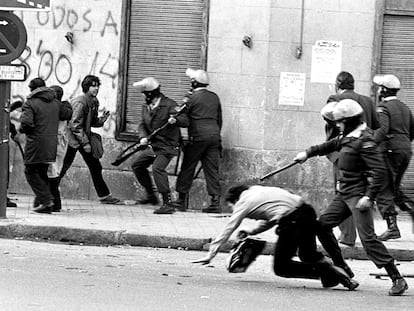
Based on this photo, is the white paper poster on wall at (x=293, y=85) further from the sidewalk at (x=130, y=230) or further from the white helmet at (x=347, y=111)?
the white helmet at (x=347, y=111)

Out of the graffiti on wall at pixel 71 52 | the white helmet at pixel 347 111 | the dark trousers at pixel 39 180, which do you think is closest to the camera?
the white helmet at pixel 347 111

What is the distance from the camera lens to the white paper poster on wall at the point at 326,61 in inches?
587

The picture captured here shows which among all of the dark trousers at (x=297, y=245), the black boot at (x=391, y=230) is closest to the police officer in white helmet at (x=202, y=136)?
the black boot at (x=391, y=230)

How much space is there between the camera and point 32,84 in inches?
547

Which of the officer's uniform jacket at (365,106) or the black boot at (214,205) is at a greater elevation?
the officer's uniform jacket at (365,106)

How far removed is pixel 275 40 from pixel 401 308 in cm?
662

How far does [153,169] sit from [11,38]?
9.11 ft

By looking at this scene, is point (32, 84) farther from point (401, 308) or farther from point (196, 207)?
point (401, 308)

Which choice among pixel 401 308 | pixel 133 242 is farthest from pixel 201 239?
pixel 401 308

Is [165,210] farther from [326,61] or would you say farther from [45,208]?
[326,61]

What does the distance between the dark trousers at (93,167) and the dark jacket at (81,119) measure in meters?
0.17

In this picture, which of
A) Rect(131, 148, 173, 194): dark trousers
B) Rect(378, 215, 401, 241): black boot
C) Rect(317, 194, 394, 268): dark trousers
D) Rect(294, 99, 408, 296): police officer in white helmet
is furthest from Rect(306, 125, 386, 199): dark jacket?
Rect(131, 148, 173, 194): dark trousers

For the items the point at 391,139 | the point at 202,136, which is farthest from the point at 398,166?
the point at 202,136

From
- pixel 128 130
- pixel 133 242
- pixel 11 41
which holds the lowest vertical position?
pixel 133 242
